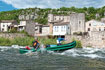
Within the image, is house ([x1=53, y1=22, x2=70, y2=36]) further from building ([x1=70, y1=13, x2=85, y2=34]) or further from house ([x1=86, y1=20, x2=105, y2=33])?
house ([x1=86, y1=20, x2=105, y2=33])

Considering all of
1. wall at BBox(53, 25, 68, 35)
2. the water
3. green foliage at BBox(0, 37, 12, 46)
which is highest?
wall at BBox(53, 25, 68, 35)

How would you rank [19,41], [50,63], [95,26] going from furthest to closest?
[95,26], [19,41], [50,63]

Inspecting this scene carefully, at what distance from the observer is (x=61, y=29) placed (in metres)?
51.0

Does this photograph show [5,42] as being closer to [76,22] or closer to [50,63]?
[76,22]

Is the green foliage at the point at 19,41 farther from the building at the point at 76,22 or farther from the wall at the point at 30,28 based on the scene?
the building at the point at 76,22

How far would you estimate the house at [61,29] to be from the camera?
164 feet

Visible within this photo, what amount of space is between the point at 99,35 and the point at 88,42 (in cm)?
293

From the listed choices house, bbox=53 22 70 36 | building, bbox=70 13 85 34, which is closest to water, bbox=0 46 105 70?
house, bbox=53 22 70 36

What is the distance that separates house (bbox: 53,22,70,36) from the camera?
50.1 m

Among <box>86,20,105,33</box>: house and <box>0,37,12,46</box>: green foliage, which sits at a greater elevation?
<box>86,20,105,33</box>: house

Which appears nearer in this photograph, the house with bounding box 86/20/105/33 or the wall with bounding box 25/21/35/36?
the wall with bounding box 25/21/35/36

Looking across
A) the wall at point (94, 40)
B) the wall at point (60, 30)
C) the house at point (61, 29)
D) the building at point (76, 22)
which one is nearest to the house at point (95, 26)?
the building at point (76, 22)

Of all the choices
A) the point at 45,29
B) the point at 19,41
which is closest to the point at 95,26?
the point at 45,29

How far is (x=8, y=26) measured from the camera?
6788cm
